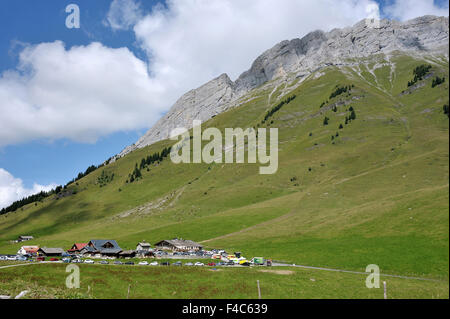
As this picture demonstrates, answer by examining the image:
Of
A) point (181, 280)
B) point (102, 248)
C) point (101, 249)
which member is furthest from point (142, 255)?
point (181, 280)

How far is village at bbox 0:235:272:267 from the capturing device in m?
80.6

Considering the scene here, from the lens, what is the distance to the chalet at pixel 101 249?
10245 cm

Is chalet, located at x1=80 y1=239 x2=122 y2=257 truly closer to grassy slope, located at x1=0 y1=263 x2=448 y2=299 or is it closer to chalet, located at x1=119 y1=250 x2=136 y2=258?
chalet, located at x1=119 y1=250 x2=136 y2=258

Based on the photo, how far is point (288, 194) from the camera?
159 metres

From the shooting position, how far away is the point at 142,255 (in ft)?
311

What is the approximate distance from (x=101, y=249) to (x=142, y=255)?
19.3m

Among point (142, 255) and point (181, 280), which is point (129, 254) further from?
point (181, 280)

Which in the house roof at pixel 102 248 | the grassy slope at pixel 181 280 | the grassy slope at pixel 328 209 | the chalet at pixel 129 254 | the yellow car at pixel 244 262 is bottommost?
the grassy slope at pixel 181 280

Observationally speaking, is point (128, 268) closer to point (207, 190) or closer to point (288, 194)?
point (288, 194)

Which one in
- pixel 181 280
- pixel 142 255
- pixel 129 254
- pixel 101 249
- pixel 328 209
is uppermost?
pixel 328 209

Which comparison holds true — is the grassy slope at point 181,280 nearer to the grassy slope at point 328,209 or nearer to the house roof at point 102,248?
the grassy slope at point 328,209

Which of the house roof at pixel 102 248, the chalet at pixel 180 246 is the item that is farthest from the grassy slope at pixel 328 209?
the house roof at pixel 102 248

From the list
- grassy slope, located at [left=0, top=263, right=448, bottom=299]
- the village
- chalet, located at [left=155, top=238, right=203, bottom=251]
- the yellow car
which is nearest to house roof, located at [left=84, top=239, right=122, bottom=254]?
the village
